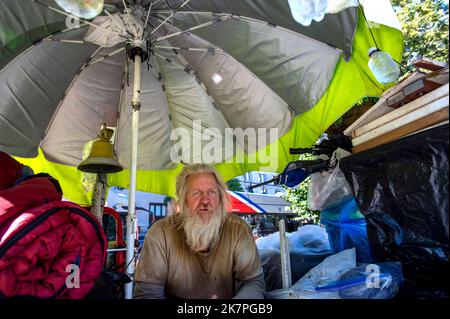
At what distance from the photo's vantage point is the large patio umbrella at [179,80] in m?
2.65

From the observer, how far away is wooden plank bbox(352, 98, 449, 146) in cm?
117

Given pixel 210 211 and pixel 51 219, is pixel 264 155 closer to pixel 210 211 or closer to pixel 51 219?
pixel 210 211

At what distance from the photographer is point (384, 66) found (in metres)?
2.27

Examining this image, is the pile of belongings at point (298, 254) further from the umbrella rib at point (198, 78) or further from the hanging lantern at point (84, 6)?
the hanging lantern at point (84, 6)

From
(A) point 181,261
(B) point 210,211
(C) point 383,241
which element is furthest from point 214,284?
(C) point 383,241

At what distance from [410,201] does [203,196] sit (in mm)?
1262

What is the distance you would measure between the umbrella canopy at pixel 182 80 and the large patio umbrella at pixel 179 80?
1 cm

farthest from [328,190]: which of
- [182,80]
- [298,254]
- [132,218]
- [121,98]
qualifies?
[121,98]

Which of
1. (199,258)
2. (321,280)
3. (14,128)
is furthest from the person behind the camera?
(14,128)

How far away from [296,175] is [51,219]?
185 cm

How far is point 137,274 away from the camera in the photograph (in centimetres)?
190

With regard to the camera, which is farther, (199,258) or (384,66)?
(384,66)

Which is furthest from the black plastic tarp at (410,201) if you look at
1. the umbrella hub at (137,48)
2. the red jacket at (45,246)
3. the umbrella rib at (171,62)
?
the umbrella rib at (171,62)

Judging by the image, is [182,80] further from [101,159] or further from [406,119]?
[406,119]
